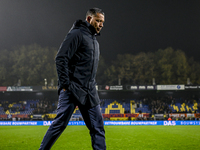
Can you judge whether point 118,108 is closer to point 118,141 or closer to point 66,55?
point 118,141

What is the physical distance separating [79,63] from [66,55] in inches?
9.6

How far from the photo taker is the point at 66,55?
3.25m

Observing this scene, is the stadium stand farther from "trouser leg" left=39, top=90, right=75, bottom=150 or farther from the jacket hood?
the jacket hood

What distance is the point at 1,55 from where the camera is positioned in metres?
48.7

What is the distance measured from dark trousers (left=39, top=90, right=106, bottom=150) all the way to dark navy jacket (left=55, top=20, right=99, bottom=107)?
0.42 feet

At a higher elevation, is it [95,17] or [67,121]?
[95,17]

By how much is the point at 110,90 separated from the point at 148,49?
1573cm

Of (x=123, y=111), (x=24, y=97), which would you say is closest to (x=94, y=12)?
(x=123, y=111)

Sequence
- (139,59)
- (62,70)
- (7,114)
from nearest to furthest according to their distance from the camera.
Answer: (62,70)
(7,114)
(139,59)

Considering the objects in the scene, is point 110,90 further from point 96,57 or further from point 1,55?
point 96,57

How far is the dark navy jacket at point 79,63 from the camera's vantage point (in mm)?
3223

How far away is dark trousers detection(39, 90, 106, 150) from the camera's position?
3.32 m

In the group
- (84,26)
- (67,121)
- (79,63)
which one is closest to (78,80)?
(79,63)

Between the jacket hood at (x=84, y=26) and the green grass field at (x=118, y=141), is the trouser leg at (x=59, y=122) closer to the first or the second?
the jacket hood at (x=84, y=26)
